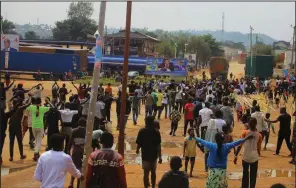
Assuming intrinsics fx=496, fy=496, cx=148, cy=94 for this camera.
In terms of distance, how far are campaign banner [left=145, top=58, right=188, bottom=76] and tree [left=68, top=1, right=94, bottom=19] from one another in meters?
91.5

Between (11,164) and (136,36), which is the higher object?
(136,36)

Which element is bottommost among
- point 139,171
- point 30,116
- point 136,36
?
point 139,171

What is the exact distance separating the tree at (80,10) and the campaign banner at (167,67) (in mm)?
91496

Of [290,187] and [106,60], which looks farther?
[106,60]

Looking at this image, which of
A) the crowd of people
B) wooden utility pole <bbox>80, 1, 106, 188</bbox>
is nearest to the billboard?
the crowd of people

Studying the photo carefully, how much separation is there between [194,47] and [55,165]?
11287 centimetres

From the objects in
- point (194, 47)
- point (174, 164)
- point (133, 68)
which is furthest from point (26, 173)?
point (194, 47)

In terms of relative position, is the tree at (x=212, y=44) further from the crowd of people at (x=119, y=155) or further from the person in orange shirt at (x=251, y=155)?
the person in orange shirt at (x=251, y=155)

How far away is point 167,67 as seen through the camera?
50.5 meters

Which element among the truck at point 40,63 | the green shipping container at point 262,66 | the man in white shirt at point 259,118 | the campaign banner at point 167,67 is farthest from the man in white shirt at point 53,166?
the green shipping container at point 262,66

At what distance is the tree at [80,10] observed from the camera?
457ft

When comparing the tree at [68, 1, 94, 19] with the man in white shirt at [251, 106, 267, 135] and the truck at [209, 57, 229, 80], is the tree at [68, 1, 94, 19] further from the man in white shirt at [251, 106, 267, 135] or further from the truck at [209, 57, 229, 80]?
the man in white shirt at [251, 106, 267, 135]

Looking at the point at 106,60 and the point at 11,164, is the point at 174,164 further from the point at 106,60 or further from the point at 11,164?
the point at 106,60

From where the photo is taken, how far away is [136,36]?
90625 mm
